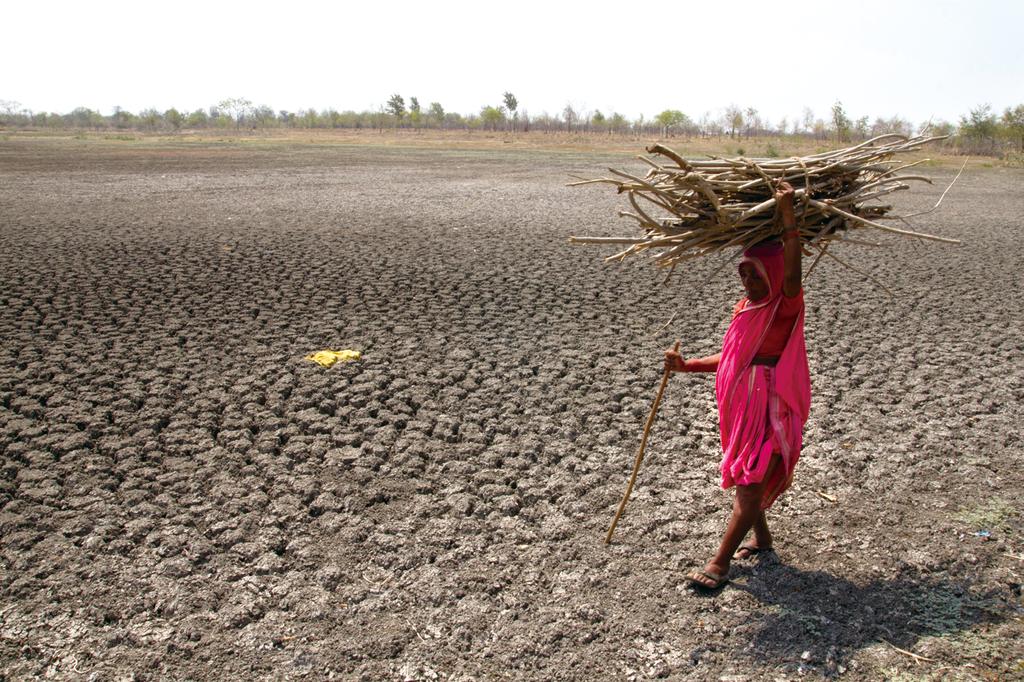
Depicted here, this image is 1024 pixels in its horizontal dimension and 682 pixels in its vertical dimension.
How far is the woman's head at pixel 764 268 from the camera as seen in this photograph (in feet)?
9.66

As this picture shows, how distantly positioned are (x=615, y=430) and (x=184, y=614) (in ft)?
8.39

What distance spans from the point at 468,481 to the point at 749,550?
1417 millimetres

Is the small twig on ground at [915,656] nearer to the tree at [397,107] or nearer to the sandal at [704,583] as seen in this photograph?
the sandal at [704,583]

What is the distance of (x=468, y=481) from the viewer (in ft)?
13.2

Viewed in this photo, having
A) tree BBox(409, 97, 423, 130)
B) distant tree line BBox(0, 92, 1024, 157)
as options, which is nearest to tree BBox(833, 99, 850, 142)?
distant tree line BBox(0, 92, 1024, 157)

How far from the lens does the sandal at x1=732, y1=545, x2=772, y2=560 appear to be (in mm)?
3344

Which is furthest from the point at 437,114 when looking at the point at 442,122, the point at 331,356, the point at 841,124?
the point at 331,356

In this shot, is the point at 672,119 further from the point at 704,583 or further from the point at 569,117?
the point at 704,583

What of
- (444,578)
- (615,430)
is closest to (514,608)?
→ (444,578)

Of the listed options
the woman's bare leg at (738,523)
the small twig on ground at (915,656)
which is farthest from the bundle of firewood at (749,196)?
the small twig on ground at (915,656)

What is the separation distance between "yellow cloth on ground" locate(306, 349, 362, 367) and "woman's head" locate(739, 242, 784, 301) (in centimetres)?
335

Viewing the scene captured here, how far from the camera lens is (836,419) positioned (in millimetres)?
4871

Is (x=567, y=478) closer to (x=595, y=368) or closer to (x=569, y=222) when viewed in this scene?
(x=595, y=368)

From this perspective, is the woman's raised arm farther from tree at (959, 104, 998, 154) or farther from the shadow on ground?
tree at (959, 104, 998, 154)
